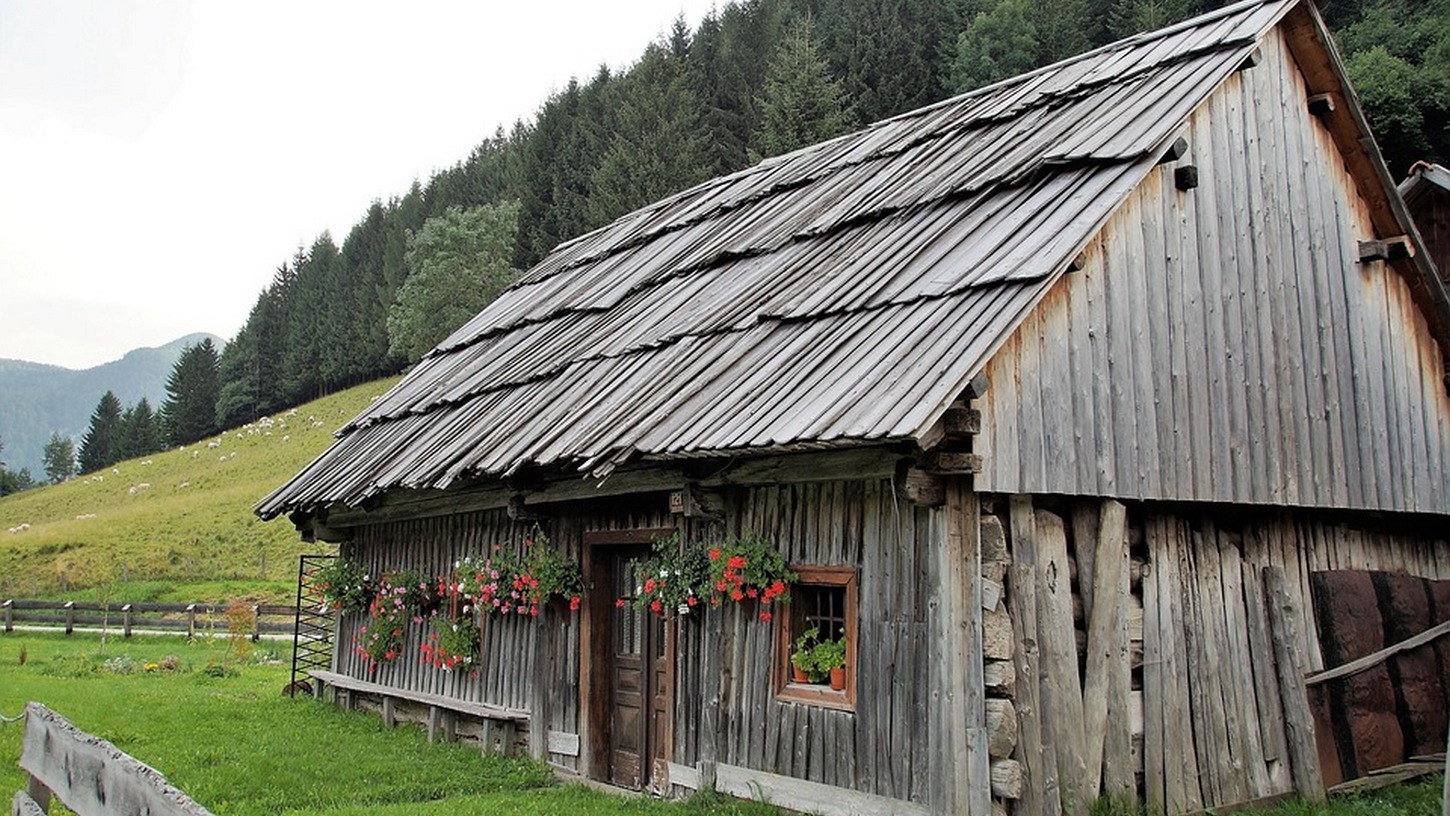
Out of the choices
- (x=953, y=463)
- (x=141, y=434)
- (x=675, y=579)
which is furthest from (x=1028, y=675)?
(x=141, y=434)

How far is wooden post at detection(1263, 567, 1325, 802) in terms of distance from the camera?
31.3 feet

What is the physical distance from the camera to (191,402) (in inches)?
3300

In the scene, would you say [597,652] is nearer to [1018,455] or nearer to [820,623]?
[820,623]

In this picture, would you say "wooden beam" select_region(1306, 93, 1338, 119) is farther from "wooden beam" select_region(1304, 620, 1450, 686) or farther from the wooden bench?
the wooden bench

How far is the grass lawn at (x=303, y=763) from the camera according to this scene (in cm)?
955

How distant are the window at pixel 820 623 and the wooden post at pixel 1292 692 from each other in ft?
11.6

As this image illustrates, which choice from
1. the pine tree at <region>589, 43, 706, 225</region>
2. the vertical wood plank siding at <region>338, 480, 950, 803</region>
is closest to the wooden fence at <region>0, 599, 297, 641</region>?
A: the vertical wood plank siding at <region>338, 480, 950, 803</region>

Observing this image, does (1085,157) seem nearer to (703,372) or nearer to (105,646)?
(703,372)

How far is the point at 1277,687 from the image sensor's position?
382 inches

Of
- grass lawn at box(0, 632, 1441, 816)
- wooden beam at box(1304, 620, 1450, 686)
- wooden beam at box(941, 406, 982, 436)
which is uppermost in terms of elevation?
wooden beam at box(941, 406, 982, 436)

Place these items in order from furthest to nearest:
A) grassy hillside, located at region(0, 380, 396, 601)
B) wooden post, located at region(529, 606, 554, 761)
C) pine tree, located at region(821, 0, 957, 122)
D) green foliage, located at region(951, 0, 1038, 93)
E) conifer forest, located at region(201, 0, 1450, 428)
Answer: pine tree, located at region(821, 0, 957, 122)
green foliage, located at region(951, 0, 1038, 93)
grassy hillside, located at region(0, 380, 396, 601)
conifer forest, located at region(201, 0, 1450, 428)
wooden post, located at region(529, 606, 554, 761)

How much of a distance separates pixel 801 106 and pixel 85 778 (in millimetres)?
43611

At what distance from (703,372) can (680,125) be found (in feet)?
144

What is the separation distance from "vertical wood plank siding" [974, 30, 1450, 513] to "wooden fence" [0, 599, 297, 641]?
22.0 metres
